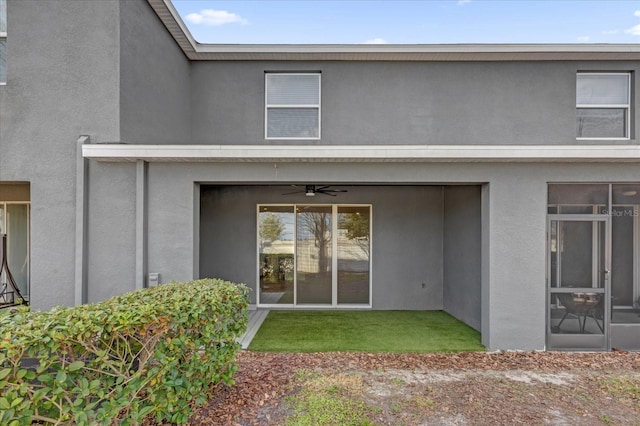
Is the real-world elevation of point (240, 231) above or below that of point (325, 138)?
below

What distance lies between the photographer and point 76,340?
272 centimetres

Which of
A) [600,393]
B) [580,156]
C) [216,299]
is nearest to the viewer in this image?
[216,299]

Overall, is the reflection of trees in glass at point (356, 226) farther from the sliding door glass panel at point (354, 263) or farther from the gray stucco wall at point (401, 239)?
the gray stucco wall at point (401, 239)

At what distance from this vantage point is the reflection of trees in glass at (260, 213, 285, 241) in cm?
873

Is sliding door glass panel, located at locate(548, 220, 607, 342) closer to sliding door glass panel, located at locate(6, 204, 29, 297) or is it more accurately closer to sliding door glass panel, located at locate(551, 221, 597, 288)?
sliding door glass panel, located at locate(551, 221, 597, 288)

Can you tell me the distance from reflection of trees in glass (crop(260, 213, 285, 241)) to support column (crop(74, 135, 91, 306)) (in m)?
3.93

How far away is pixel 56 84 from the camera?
18.9 feet

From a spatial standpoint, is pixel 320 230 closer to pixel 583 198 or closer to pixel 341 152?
pixel 341 152

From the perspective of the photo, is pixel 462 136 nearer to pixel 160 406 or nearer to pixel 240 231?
pixel 240 231

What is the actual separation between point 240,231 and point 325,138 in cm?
316

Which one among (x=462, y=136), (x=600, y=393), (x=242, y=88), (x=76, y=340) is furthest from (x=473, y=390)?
(x=242, y=88)

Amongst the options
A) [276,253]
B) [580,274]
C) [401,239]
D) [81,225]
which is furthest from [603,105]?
[81,225]

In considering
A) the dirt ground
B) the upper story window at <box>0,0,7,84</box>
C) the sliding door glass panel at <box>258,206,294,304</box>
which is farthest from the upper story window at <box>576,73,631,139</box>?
the upper story window at <box>0,0,7,84</box>

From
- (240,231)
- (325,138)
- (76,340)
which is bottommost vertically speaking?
(76,340)
